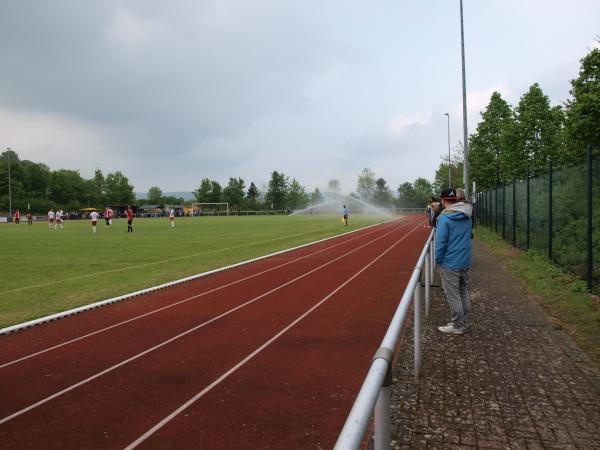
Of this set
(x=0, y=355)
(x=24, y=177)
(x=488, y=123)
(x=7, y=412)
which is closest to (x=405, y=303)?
(x=7, y=412)

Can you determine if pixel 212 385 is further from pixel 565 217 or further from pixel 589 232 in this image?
pixel 565 217

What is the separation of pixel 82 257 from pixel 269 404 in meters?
14.8

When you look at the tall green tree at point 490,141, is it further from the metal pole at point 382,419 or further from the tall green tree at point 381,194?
the tall green tree at point 381,194

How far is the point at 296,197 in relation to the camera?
12606cm

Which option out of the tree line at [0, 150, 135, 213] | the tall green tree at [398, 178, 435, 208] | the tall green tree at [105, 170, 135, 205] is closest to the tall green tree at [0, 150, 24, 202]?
the tree line at [0, 150, 135, 213]

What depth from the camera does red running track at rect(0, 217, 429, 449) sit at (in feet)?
12.9

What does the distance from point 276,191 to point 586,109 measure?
10059 centimetres

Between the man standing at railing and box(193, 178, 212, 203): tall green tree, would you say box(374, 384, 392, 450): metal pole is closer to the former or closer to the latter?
the man standing at railing

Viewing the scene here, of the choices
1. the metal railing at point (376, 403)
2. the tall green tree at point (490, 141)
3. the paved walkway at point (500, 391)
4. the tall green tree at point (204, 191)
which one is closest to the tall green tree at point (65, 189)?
the tall green tree at point (204, 191)

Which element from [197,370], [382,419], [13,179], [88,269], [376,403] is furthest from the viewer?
[13,179]

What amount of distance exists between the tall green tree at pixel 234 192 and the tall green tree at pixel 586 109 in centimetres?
10203

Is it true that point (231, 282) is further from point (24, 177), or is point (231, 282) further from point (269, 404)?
point (24, 177)

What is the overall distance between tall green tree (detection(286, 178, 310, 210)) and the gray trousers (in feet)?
368

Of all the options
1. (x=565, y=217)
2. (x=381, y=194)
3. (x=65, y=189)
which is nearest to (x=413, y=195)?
(x=381, y=194)
